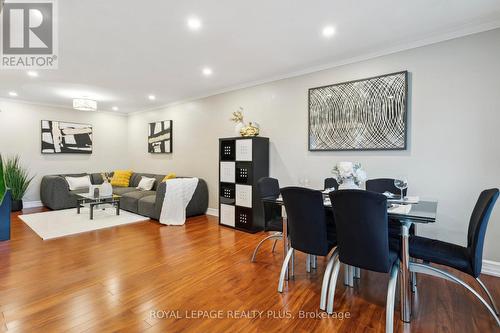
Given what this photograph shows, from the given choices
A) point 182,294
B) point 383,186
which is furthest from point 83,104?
point 383,186

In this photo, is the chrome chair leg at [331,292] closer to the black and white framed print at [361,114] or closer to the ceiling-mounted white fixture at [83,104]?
the black and white framed print at [361,114]

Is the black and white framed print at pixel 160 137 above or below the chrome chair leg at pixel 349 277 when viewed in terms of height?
above

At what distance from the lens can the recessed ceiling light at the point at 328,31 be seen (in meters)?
2.77

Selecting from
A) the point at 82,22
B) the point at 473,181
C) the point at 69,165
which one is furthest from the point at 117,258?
the point at 69,165

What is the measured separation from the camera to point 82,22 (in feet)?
8.62

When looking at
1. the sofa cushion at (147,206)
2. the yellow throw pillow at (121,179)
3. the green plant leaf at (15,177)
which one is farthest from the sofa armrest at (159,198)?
the green plant leaf at (15,177)

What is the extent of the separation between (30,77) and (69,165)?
2961 millimetres

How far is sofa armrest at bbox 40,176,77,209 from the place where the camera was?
565 cm

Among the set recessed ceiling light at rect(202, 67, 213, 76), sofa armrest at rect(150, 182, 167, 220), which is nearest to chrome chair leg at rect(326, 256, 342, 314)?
recessed ceiling light at rect(202, 67, 213, 76)

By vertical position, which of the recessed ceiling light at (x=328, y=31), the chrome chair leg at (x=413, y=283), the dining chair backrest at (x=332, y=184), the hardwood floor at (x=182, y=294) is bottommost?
the hardwood floor at (x=182, y=294)

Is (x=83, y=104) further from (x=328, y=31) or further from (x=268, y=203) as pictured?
(x=328, y=31)

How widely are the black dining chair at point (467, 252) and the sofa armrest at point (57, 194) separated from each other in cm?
651

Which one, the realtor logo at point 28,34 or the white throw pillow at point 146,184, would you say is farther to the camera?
the white throw pillow at point 146,184

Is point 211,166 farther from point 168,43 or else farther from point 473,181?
point 473,181
